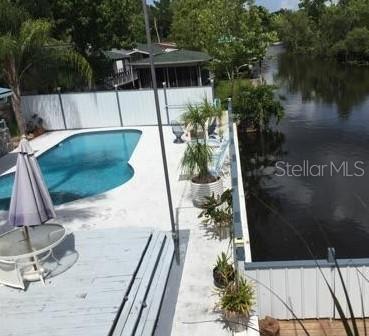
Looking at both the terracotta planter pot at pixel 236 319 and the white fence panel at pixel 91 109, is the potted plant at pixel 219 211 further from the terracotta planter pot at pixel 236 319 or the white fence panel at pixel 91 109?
the white fence panel at pixel 91 109

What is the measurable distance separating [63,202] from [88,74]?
7062 mm

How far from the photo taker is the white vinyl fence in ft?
61.9

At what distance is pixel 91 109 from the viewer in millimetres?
19859

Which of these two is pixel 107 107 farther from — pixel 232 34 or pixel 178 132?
pixel 232 34

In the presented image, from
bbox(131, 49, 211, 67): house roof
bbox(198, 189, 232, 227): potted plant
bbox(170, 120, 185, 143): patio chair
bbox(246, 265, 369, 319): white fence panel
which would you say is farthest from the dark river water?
bbox(131, 49, 211, 67): house roof

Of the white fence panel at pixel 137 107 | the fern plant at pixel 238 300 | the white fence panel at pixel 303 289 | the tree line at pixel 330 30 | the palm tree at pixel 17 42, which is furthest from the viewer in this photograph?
the tree line at pixel 330 30

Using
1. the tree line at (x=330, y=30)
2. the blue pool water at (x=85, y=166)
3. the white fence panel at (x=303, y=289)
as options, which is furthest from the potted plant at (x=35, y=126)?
the tree line at (x=330, y=30)

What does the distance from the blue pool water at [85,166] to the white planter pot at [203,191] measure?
3.64 m

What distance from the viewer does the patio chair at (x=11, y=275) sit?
6742mm

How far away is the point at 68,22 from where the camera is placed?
24.7 metres

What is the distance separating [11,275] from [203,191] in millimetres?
4550

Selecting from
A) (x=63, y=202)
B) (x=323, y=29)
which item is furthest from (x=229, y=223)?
(x=323, y=29)

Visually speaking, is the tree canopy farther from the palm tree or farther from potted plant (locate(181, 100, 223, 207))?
potted plant (locate(181, 100, 223, 207))

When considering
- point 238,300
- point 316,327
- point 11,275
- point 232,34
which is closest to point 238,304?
point 238,300
